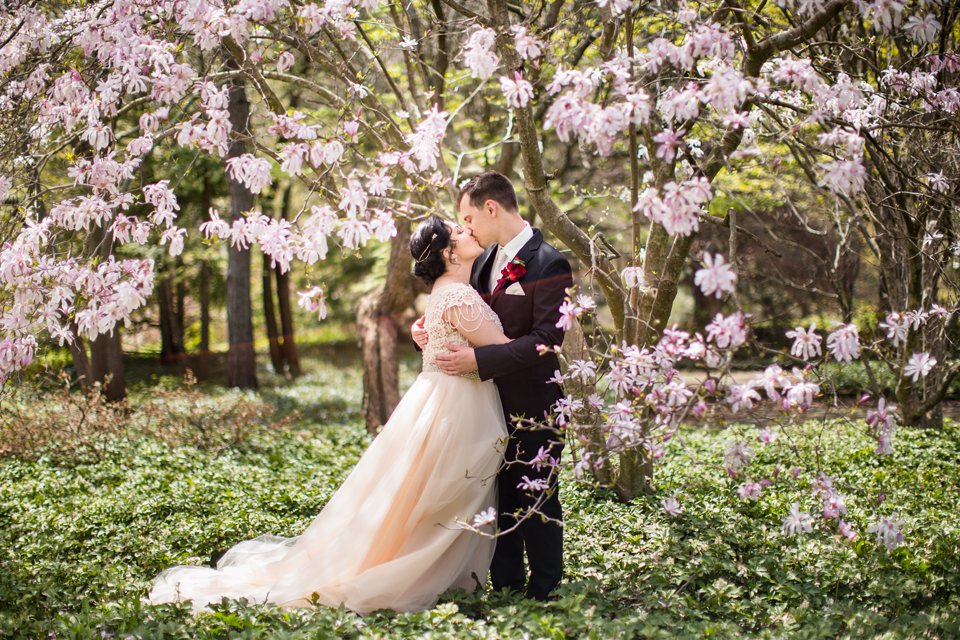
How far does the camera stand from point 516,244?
3801 millimetres

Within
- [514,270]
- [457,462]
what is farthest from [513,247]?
[457,462]

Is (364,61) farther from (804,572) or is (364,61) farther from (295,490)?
(804,572)

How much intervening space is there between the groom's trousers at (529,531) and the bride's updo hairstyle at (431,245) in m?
0.93

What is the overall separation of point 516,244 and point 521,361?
23.5 inches

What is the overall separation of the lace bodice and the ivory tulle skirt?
0.45ft

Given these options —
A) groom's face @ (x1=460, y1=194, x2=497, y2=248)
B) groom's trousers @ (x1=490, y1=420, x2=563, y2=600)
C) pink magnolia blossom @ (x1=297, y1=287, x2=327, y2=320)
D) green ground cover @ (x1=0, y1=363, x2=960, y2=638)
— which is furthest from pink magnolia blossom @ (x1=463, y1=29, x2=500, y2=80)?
green ground cover @ (x1=0, y1=363, x2=960, y2=638)

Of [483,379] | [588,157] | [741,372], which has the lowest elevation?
[741,372]

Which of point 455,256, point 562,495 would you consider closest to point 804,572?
point 562,495

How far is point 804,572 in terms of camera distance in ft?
12.6

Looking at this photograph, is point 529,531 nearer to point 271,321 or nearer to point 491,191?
point 491,191

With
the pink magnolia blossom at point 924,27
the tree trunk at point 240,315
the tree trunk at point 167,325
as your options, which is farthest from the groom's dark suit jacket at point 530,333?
the tree trunk at point 167,325

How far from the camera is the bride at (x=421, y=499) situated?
3.71 meters

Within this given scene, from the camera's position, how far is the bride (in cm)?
371

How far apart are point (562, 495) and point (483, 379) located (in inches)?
76.2
